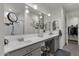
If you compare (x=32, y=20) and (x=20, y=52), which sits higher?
(x=32, y=20)

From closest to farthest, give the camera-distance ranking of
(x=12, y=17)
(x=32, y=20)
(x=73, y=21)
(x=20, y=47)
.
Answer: (x=20, y=47), (x=12, y=17), (x=73, y=21), (x=32, y=20)

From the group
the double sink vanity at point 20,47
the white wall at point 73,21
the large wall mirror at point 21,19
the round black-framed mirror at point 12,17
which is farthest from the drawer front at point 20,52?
the white wall at point 73,21

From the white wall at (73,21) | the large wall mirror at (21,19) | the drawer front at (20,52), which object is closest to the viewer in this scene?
the drawer front at (20,52)

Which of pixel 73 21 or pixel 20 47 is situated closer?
pixel 20 47

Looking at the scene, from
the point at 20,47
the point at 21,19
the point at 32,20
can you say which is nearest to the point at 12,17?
the point at 21,19

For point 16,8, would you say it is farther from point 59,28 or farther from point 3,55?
point 59,28

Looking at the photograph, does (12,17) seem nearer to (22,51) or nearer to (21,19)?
(21,19)

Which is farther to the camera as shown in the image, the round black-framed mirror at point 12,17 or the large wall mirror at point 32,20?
the large wall mirror at point 32,20

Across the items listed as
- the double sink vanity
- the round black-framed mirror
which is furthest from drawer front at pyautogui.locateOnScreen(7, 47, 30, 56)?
the round black-framed mirror

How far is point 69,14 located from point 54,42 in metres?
1.13

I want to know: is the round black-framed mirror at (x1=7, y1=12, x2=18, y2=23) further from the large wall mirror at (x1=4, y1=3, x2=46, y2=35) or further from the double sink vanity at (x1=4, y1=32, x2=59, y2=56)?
the double sink vanity at (x1=4, y1=32, x2=59, y2=56)

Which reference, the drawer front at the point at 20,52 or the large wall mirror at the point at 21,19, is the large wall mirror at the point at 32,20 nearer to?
the large wall mirror at the point at 21,19

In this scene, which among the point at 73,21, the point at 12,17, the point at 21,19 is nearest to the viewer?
the point at 12,17

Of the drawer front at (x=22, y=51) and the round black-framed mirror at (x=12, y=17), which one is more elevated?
the round black-framed mirror at (x=12, y=17)
